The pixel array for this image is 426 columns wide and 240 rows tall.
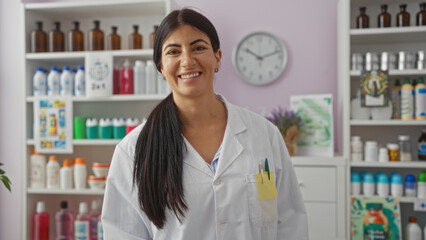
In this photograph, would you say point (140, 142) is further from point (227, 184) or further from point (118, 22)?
point (118, 22)

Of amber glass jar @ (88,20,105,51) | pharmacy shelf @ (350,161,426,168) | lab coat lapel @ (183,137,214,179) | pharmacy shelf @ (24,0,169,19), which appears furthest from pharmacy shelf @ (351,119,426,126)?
amber glass jar @ (88,20,105,51)

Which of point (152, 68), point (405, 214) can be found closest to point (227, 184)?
point (152, 68)

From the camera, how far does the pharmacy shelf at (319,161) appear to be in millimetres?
2551

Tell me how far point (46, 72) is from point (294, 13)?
1944mm

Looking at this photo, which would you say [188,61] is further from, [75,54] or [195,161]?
[75,54]

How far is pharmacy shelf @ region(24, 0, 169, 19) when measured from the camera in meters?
2.81

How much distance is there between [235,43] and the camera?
3057mm

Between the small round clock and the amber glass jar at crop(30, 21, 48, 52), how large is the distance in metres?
1.46

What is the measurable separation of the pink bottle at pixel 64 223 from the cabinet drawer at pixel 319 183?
5.78 feet

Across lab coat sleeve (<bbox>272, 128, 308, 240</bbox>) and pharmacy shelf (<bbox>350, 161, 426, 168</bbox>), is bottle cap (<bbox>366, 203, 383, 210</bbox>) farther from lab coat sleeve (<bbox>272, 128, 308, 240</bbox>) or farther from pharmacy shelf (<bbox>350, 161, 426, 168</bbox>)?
lab coat sleeve (<bbox>272, 128, 308, 240</bbox>)

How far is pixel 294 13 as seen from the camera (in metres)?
2.98

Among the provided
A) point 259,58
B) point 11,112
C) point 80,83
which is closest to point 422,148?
point 259,58

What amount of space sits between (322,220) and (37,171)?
6.85ft

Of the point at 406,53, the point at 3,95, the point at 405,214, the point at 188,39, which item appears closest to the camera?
the point at 188,39
